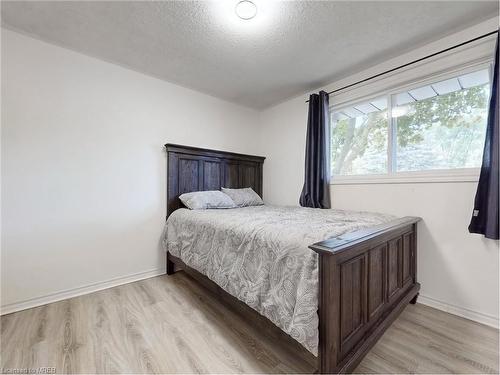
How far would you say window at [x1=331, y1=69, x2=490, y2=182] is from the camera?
1.80 m

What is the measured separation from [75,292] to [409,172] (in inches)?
130

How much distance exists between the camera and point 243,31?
181cm

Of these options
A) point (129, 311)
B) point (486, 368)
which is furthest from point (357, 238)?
point (129, 311)

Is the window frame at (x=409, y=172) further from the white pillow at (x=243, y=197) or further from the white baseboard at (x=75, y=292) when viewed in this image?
the white baseboard at (x=75, y=292)

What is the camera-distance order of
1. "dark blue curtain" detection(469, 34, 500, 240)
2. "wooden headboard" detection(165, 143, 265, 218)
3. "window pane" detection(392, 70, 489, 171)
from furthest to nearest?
"wooden headboard" detection(165, 143, 265, 218)
"window pane" detection(392, 70, 489, 171)
"dark blue curtain" detection(469, 34, 500, 240)

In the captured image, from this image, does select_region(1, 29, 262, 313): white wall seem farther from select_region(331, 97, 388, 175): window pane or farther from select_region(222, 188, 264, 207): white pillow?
select_region(331, 97, 388, 175): window pane

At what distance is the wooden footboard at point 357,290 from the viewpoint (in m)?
1.02

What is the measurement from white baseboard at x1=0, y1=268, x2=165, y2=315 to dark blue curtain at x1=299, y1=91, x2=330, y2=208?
202 centimetres

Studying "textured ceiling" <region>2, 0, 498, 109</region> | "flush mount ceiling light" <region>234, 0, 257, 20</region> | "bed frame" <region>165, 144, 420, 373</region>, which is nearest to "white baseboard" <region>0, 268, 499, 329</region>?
"bed frame" <region>165, 144, 420, 373</region>

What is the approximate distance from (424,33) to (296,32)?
1.07 meters

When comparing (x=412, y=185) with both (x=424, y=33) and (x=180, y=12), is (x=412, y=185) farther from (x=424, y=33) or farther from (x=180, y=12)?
(x=180, y=12)

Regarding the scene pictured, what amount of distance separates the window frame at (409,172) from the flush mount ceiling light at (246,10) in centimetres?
145

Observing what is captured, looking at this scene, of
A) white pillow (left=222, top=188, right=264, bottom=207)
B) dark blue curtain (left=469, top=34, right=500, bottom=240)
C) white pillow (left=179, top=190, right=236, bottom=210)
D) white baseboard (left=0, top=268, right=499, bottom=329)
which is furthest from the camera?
white pillow (left=222, top=188, right=264, bottom=207)

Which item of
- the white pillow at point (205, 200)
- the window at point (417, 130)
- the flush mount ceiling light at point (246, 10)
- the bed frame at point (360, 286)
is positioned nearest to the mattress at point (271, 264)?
the bed frame at point (360, 286)
